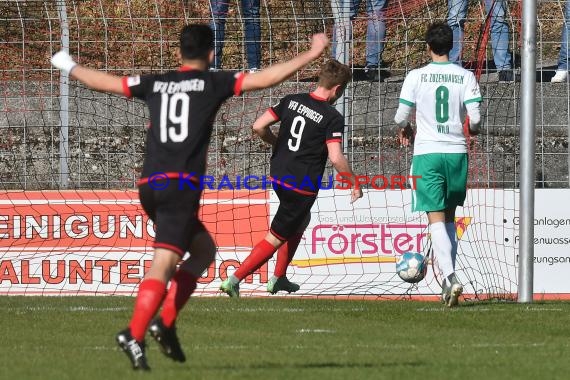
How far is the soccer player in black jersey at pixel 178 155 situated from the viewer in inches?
271

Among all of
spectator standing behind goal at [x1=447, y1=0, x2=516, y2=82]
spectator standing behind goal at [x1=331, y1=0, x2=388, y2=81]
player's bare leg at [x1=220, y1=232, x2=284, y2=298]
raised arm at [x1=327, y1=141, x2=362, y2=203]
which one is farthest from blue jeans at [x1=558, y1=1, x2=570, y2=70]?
player's bare leg at [x1=220, y1=232, x2=284, y2=298]

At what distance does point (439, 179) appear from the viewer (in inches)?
418

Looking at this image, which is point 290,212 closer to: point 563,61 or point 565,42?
point 565,42

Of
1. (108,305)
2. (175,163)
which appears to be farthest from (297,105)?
(175,163)

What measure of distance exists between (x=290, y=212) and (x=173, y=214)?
4.16 meters

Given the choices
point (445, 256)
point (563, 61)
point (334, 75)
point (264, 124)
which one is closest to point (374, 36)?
point (563, 61)

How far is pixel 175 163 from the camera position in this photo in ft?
22.9

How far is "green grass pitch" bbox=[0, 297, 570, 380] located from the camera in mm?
6934

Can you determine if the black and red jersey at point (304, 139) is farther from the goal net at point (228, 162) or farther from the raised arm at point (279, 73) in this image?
the raised arm at point (279, 73)

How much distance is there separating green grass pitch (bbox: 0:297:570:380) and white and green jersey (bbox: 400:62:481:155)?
1319 mm

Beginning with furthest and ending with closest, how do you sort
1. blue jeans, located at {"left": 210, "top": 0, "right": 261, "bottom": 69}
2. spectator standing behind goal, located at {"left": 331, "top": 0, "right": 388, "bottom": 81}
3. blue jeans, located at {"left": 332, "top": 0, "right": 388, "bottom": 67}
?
blue jeans, located at {"left": 210, "top": 0, "right": 261, "bottom": 69} → blue jeans, located at {"left": 332, "top": 0, "right": 388, "bottom": 67} → spectator standing behind goal, located at {"left": 331, "top": 0, "right": 388, "bottom": 81}

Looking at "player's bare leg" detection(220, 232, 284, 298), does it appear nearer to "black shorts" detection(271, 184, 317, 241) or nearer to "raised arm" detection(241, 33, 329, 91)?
"black shorts" detection(271, 184, 317, 241)

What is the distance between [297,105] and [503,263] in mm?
3430

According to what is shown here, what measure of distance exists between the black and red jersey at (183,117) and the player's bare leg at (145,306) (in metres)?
0.44
